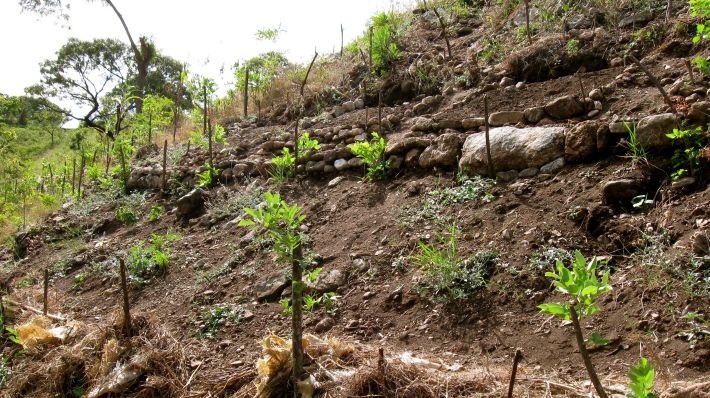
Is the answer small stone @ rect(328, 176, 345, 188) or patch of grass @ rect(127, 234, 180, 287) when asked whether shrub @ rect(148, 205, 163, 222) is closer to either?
patch of grass @ rect(127, 234, 180, 287)

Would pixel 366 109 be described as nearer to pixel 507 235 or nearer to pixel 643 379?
pixel 507 235

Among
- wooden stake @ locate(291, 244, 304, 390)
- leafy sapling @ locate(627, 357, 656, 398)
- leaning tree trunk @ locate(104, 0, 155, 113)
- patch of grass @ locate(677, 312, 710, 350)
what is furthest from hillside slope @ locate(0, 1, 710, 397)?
leaning tree trunk @ locate(104, 0, 155, 113)

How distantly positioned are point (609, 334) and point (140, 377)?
2.55m

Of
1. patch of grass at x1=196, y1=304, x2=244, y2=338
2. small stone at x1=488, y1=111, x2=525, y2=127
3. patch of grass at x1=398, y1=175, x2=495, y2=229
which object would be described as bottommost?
patch of grass at x1=196, y1=304, x2=244, y2=338

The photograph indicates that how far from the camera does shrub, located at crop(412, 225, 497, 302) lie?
9.75ft

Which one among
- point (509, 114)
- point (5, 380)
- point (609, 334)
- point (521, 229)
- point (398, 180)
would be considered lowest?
point (5, 380)

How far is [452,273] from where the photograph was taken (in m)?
3.03

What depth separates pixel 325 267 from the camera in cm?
366

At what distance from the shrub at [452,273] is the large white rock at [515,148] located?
95 cm

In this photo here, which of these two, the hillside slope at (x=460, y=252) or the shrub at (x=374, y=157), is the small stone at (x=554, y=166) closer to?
the hillside slope at (x=460, y=252)

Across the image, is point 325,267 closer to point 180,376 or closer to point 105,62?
point 180,376

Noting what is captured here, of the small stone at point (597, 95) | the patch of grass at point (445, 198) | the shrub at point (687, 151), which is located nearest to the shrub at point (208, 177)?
the patch of grass at point (445, 198)

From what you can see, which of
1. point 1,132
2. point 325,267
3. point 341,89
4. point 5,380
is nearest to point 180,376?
point 325,267

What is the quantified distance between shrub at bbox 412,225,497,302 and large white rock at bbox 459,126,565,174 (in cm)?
95
